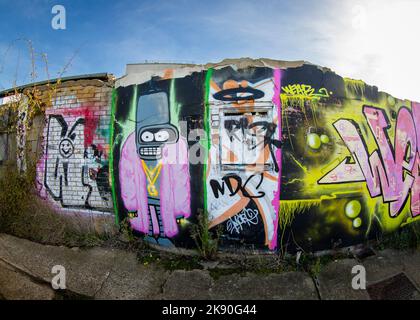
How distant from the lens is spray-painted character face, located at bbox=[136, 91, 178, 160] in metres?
3.76

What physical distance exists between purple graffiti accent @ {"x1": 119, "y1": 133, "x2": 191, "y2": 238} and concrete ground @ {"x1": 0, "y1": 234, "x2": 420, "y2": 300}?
633 mm

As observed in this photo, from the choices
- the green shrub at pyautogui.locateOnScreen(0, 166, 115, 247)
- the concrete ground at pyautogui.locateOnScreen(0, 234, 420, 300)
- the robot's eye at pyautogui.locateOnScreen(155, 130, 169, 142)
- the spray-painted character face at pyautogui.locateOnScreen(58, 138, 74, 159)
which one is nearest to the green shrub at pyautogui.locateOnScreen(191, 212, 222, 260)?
the concrete ground at pyautogui.locateOnScreen(0, 234, 420, 300)

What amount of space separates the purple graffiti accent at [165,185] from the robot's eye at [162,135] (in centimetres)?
12

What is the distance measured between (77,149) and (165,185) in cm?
186

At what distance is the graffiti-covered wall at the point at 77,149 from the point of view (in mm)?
4180

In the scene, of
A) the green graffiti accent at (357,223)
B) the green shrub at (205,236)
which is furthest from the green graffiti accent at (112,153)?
the green graffiti accent at (357,223)

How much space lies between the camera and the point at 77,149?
4.30m

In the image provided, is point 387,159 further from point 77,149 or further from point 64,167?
point 64,167

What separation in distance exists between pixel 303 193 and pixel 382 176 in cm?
166

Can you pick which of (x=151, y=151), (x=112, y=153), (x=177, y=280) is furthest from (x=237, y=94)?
(x=177, y=280)

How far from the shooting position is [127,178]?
A: 3.99 m

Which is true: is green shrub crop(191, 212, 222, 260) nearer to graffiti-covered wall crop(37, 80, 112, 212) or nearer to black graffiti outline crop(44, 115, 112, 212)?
graffiti-covered wall crop(37, 80, 112, 212)
